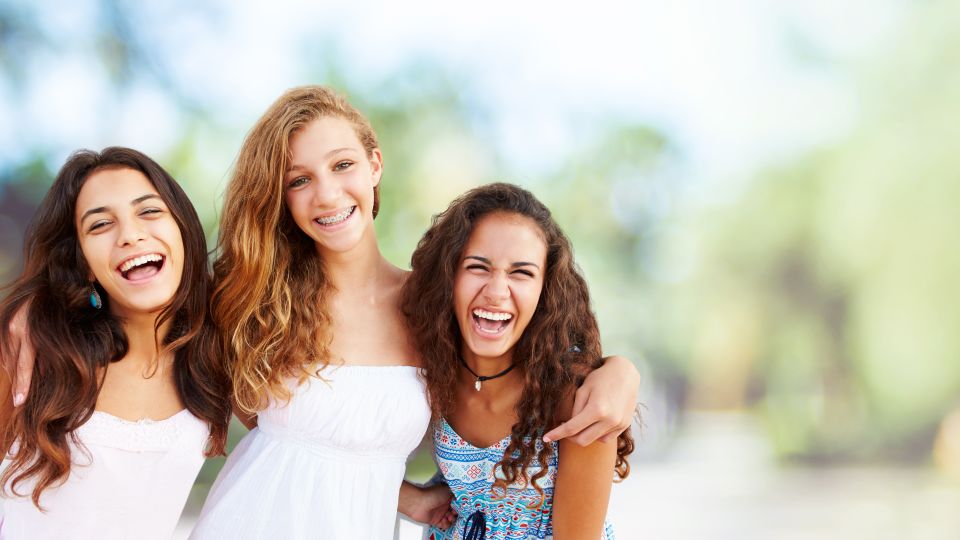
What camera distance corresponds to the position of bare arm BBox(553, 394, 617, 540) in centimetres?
196

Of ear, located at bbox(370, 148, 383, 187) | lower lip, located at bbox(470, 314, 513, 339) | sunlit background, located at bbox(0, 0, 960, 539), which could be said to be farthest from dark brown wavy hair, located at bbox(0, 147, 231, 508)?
sunlit background, located at bbox(0, 0, 960, 539)

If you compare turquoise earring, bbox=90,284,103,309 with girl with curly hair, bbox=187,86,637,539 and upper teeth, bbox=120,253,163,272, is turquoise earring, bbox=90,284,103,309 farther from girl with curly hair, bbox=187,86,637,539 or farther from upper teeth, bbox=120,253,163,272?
girl with curly hair, bbox=187,86,637,539

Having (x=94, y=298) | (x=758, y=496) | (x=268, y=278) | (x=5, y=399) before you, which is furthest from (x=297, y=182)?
(x=758, y=496)

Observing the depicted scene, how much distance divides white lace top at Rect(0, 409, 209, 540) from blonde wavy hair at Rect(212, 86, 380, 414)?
0.20 metres

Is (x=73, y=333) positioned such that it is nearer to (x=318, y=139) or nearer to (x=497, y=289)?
(x=318, y=139)

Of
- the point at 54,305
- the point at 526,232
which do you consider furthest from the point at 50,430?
the point at 526,232

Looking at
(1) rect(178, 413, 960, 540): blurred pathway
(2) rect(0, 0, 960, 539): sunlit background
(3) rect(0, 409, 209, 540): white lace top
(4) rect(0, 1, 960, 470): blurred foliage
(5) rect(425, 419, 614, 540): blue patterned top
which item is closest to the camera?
Result: (3) rect(0, 409, 209, 540): white lace top

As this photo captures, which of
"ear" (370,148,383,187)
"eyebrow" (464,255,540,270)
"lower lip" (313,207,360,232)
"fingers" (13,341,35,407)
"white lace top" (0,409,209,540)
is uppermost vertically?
"ear" (370,148,383,187)

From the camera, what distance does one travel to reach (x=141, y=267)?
1.96 m

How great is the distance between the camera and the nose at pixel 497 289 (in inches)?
77.1

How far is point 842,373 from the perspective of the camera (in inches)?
273

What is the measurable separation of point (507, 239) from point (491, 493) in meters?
0.60

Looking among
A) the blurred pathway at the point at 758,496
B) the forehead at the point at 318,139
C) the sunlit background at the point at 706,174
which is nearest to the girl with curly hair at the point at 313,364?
the forehead at the point at 318,139

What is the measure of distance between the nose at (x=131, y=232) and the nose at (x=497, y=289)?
0.75 m
